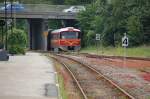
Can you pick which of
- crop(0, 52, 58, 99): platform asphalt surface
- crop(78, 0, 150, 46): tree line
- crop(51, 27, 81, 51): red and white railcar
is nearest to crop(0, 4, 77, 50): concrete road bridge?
crop(78, 0, 150, 46): tree line

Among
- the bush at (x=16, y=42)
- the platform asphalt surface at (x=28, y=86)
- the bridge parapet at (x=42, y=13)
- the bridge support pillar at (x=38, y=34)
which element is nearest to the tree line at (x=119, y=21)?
the bridge parapet at (x=42, y=13)

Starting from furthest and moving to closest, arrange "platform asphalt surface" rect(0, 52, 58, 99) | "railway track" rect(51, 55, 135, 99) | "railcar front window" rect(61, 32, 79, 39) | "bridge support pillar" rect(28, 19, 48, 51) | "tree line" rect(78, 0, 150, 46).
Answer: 1. "bridge support pillar" rect(28, 19, 48, 51)
2. "railcar front window" rect(61, 32, 79, 39)
3. "tree line" rect(78, 0, 150, 46)
4. "railway track" rect(51, 55, 135, 99)
5. "platform asphalt surface" rect(0, 52, 58, 99)

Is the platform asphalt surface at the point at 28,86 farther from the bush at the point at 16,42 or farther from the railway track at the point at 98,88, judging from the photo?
the bush at the point at 16,42

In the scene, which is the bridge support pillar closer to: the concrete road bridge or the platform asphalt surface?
the concrete road bridge

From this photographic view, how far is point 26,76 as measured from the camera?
28234 millimetres

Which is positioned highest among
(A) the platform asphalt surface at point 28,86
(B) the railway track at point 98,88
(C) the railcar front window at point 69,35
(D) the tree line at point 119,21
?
(D) the tree line at point 119,21

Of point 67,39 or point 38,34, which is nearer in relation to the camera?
point 67,39

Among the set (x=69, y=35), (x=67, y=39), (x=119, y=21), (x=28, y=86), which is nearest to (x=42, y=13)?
(x=69, y=35)

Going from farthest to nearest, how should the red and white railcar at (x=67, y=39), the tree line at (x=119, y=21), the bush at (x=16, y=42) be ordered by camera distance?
1. the red and white railcar at (x=67, y=39)
2. the tree line at (x=119, y=21)
3. the bush at (x=16, y=42)

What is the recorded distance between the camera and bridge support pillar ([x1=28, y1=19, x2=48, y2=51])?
9512 centimetres

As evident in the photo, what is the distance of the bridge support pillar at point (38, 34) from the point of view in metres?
95.1

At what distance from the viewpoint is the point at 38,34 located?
103 m

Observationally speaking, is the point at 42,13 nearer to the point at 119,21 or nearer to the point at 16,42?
the point at 119,21

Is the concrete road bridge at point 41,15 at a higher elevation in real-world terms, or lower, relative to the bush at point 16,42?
higher
